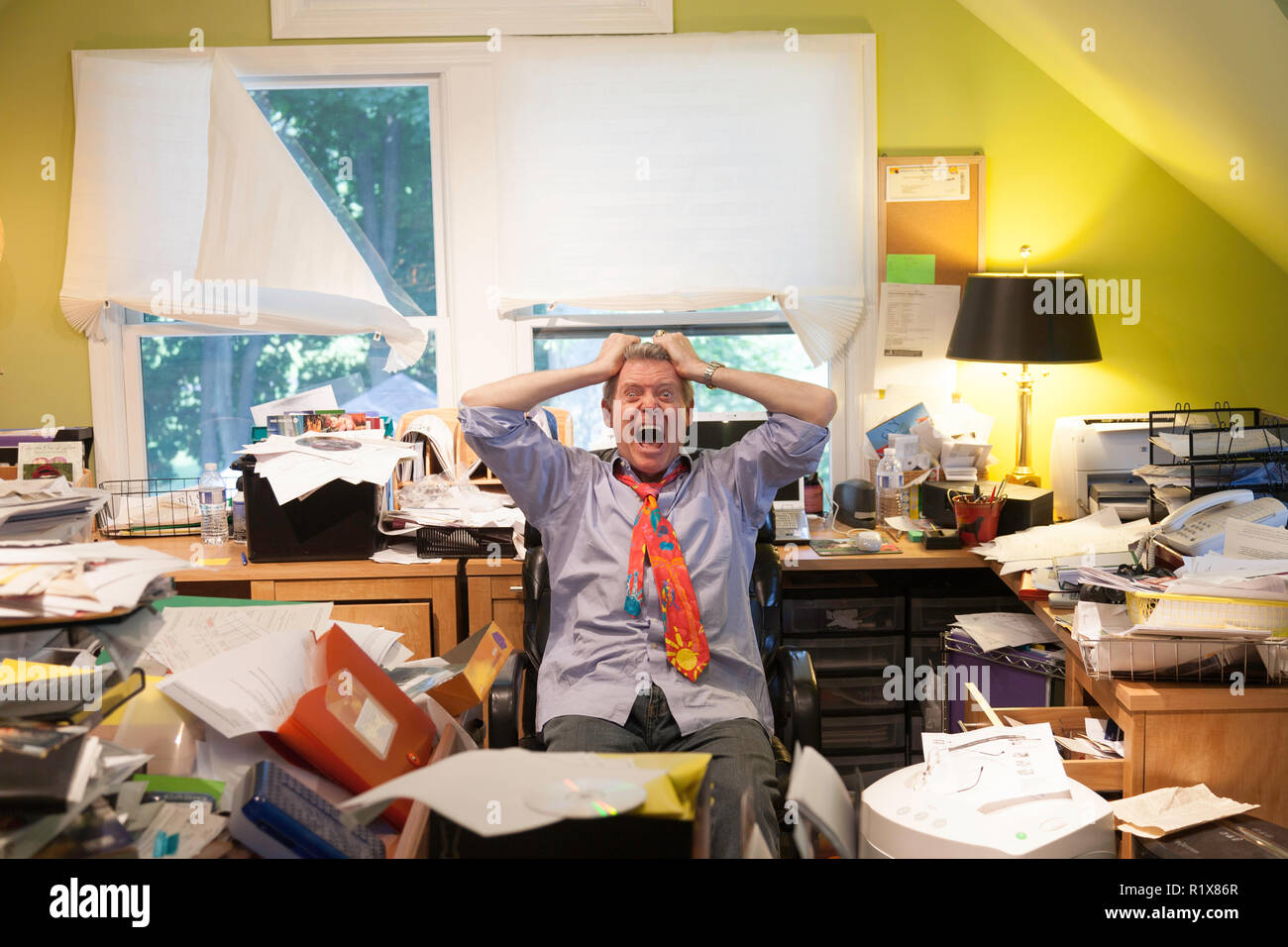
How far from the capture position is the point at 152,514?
3.16 m

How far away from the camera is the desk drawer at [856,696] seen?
2.96m

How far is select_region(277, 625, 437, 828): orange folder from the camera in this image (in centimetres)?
123

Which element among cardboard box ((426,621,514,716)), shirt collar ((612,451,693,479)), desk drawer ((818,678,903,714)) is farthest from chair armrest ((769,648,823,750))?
desk drawer ((818,678,903,714))

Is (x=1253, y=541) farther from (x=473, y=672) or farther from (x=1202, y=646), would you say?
(x=473, y=672)

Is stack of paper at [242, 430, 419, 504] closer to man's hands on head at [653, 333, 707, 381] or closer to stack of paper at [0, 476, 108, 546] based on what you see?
man's hands on head at [653, 333, 707, 381]

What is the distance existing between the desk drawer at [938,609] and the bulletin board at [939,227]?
1.05 m

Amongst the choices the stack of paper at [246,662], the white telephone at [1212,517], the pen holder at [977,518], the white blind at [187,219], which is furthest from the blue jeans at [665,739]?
the white blind at [187,219]

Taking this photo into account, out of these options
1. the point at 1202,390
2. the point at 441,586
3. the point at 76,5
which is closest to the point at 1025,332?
the point at 1202,390

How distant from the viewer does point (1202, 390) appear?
11.0 ft

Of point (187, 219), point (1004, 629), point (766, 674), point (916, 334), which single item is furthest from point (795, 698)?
point (187, 219)

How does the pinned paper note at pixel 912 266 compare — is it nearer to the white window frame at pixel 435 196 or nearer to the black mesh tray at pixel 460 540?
the white window frame at pixel 435 196

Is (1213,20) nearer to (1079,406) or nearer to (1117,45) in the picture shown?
(1117,45)

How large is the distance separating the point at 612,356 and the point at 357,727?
1111mm

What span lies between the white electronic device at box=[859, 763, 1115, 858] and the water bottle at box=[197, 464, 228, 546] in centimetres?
215
